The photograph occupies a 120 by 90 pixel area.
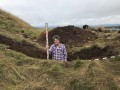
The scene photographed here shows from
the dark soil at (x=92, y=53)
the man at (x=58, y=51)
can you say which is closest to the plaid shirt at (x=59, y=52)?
the man at (x=58, y=51)

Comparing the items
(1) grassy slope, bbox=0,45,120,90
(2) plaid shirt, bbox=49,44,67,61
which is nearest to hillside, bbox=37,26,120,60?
(2) plaid shirt, bbox=49,44,67,61

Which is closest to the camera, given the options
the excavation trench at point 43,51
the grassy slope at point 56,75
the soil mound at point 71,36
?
the grassy slope at point 56,75

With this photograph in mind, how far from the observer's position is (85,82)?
9445 millimetres

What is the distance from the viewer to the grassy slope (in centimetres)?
943

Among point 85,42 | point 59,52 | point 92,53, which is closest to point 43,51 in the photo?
point 92,53

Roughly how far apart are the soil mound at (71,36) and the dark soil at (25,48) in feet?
14.5

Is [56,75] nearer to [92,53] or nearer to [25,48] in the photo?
[25,48]

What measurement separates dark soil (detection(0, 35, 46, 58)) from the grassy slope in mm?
3891

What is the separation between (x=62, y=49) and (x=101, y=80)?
459cm

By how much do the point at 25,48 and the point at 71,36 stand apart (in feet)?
23.8

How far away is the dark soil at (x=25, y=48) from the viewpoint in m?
15.3

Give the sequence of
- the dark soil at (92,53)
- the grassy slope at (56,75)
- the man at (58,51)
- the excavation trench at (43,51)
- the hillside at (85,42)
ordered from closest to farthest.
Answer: the grassy slope at (56,75) < the man at (58,51) < the excavation trench at (43,51) < the dark soil at (92,53) < the hillside at (85,42)

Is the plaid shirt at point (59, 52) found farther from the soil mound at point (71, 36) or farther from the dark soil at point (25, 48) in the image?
the soil mound at point (71, 36)

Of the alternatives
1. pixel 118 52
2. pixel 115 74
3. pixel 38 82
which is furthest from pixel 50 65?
pixel 118 52
